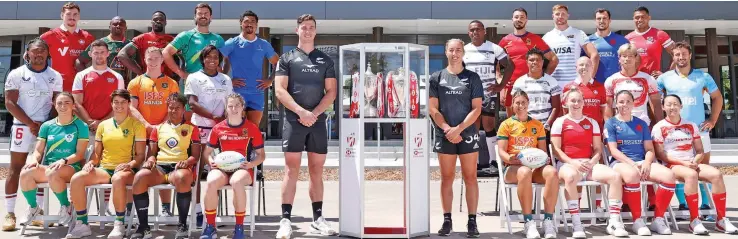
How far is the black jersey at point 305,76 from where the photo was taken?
5.14 metres

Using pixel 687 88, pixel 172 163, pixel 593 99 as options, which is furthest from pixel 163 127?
pixel 687 88

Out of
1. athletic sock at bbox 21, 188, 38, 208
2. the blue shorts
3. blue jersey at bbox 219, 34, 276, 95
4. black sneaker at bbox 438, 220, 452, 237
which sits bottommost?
black sneaker at bbox 438, 220, 452, 237

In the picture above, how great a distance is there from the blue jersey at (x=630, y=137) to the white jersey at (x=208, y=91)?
144 inches

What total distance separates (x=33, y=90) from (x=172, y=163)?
5.79 feet

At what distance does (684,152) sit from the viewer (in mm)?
5516

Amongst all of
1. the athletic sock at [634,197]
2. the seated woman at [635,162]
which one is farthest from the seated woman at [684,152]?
the athletic sock at [634,197]

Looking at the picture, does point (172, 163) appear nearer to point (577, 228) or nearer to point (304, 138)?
point (304, 138)

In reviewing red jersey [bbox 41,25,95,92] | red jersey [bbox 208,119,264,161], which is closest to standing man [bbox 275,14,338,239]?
red jersey [bbox 208,119,264,161]

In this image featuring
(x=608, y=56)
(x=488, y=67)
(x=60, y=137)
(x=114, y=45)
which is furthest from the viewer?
(x=608, y=56)

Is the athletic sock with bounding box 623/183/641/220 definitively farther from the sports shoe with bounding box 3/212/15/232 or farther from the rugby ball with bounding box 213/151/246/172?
the sports shoe with bounding box 3/212/15/232

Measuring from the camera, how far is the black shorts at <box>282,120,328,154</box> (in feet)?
16.6

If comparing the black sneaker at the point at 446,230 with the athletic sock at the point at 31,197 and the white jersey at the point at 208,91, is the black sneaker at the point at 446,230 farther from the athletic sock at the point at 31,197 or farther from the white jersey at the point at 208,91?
the athletic sock at the point at 31,197

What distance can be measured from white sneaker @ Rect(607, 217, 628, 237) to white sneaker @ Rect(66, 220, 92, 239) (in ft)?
14.7

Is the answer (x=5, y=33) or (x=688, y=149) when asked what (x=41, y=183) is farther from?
A: (x=5, y=33)
